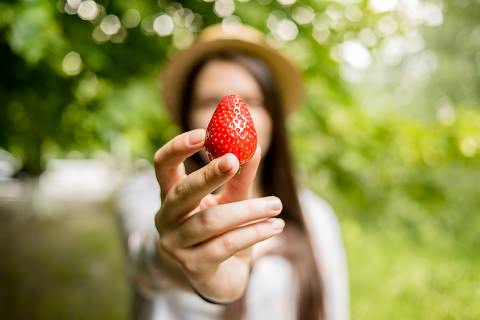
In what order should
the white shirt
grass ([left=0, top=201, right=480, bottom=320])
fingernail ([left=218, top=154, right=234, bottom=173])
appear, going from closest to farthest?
1. fingernail ([left=218, top=154, right=234, bottom=173])
2. the white shirt
3. grass ([left=0, top=201, right=480, bottom=320])

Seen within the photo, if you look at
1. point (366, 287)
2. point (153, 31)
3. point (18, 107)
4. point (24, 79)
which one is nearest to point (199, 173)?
point (153, 31)

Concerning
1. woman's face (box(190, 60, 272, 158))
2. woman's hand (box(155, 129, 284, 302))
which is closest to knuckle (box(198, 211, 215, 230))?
woman's hand (box(155, 129, 284, 302))

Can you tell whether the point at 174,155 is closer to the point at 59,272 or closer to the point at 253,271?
the point at 253,271

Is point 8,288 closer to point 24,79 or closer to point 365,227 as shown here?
point 24,79

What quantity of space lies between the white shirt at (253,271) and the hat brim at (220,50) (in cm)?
32

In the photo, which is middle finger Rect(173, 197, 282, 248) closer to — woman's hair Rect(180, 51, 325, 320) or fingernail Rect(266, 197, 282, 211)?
fingernail Rect(266, 197, 282, 211)

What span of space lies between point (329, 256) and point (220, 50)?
863mm

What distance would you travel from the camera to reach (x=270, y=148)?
1.78m

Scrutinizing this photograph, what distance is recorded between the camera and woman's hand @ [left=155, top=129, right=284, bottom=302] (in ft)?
2.39

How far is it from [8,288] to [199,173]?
11.8 feet

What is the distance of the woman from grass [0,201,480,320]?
0.91 meters

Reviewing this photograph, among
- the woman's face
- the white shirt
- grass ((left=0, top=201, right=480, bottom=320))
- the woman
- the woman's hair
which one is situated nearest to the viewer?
the woman

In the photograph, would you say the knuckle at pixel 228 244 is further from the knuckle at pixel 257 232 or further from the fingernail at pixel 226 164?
the fingernail at pixel 226 164

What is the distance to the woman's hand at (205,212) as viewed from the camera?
2.39ft
